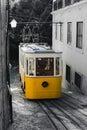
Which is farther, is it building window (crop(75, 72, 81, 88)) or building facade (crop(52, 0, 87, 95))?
building window (crop(75, 72, 81, 88))

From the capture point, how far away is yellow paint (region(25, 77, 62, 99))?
19.5 meters

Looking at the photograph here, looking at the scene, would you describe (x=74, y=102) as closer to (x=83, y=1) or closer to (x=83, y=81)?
(x=83, y=81)

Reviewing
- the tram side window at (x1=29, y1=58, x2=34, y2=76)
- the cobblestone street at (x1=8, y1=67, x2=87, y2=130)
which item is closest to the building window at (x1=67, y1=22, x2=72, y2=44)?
the cobblestone street at (x1=8, y1=67, x2=87, y2=130)

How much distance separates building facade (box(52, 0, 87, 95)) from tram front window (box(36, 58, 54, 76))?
367cm

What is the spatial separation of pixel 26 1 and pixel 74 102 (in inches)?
1418

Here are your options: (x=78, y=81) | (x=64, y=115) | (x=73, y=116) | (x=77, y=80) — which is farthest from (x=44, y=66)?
(x=77, y=80)

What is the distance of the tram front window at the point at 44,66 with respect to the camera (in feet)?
64.2

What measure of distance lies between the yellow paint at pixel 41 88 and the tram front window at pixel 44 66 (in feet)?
0.82

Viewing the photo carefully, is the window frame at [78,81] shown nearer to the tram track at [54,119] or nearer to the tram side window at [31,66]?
the tram side window at [31,66]

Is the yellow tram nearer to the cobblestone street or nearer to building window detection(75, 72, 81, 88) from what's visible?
the cobblestone street

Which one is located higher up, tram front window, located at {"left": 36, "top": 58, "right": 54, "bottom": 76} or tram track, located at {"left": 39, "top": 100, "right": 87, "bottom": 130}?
tram front window, located at {"left": 36, "top": 58, "right": 54, "bottom": 76}

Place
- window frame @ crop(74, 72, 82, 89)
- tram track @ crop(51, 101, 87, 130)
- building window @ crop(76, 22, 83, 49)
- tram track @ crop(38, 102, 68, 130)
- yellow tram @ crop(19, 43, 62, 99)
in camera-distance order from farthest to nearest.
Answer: building window @ crop(76, 22, 83, 49), window frame @ crop(74, 72, 82, 89), yellow tram @ crop(19, 43, 62, 99), tram track @ crop(51, 101, 87, 130), tram track @ crop(38, 102, 68, 130)

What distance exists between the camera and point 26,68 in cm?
1997

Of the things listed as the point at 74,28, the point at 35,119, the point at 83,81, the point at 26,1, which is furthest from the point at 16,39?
the point at 35,119
